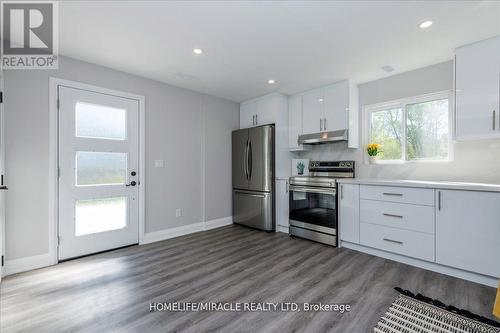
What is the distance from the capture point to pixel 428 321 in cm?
164


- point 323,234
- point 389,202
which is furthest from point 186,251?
point 389,202

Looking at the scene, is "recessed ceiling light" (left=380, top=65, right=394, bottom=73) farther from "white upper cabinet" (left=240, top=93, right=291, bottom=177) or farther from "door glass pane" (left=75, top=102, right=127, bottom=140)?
"door glass pane" (left=75, top=102, right=127, bottom=140)

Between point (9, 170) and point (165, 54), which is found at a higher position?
point (165, 54)

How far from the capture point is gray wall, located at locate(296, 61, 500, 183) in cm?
260

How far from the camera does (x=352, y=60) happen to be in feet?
9.25

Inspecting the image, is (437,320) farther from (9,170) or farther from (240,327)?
(9,170)

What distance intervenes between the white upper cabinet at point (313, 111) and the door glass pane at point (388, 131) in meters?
0.79

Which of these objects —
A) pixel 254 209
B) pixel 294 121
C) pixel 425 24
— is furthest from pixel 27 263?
pixel 425 24

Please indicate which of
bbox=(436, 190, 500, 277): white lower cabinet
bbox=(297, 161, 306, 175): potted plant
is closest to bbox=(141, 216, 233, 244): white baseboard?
bbox=(297, 161, 306, 175): potted plant

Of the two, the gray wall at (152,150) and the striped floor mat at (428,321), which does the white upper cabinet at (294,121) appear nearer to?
the gray wall at (152,150)

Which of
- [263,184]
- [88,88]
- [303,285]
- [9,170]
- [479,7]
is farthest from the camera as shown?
[263,184]

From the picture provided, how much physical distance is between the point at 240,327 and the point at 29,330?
4.76ft

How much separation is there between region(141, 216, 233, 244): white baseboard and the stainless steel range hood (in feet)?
6.86

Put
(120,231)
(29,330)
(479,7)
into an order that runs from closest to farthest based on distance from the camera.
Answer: (29,330)
(479,7)
(120,231)
